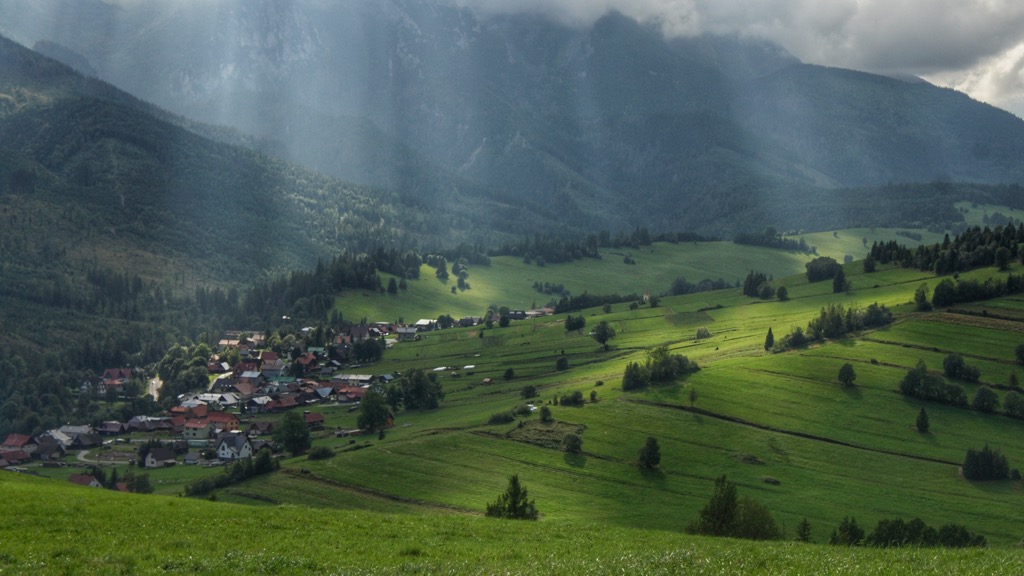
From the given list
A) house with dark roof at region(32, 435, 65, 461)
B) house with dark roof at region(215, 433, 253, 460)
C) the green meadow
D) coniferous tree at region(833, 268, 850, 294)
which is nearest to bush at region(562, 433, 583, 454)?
the green meadow

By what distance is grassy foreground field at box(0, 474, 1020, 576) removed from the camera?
3005 cm

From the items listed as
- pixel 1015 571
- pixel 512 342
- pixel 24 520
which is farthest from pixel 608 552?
pixel 512 342

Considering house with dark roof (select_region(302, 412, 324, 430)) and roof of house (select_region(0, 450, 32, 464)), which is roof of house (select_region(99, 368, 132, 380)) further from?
house with dark roof (select_region(302, 412, 324, 430))

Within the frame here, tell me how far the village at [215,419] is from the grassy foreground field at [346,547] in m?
68.8

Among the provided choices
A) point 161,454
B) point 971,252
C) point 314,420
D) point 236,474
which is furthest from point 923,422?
point 161,454

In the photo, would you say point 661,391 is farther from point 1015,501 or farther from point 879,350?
point 1015,501

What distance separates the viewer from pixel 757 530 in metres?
58.2

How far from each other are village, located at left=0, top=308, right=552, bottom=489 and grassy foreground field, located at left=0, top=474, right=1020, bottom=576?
68.8 m

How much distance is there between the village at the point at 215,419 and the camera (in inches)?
4892

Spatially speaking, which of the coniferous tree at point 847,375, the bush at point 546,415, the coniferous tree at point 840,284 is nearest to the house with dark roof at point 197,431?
the bush at point 546,415

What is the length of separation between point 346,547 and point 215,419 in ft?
389

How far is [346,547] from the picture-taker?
3569 cm

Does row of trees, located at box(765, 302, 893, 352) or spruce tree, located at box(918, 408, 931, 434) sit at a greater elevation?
row of trees, located at box(765, 302, 893, 352)

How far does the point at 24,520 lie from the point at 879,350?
401 ft
